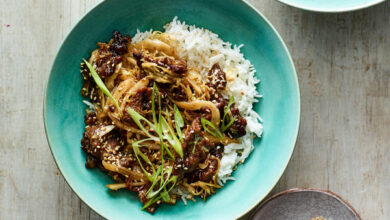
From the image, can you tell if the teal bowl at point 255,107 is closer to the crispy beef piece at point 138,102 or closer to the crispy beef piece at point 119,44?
the crispy beef piece at point 119,44

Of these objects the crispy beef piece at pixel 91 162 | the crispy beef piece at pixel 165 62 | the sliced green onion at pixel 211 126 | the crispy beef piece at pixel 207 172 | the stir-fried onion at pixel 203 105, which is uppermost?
the crispy beef piece at pixel 165 62

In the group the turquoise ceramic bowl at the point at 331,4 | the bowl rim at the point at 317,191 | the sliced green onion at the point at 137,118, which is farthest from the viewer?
the bowl rim at the point at 317,191

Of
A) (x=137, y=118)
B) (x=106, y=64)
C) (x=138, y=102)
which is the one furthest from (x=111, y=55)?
(x=137, y=118)

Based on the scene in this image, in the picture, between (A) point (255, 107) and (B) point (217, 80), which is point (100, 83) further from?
(A) point (255, 107)

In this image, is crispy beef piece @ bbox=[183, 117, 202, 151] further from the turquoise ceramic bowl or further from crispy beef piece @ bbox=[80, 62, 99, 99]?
the turquoise ceramic bowl

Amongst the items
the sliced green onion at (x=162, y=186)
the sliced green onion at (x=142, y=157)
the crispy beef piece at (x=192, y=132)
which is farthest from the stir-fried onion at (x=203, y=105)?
the sliced green onion at (x=162, y=186)

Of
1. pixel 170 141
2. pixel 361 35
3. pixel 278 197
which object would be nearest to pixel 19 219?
pixel 170 141

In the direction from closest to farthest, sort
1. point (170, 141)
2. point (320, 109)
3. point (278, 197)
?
point (170, 141) < point (278, 197) < point (320, 109)

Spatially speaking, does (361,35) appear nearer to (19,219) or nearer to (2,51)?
(2,51)
